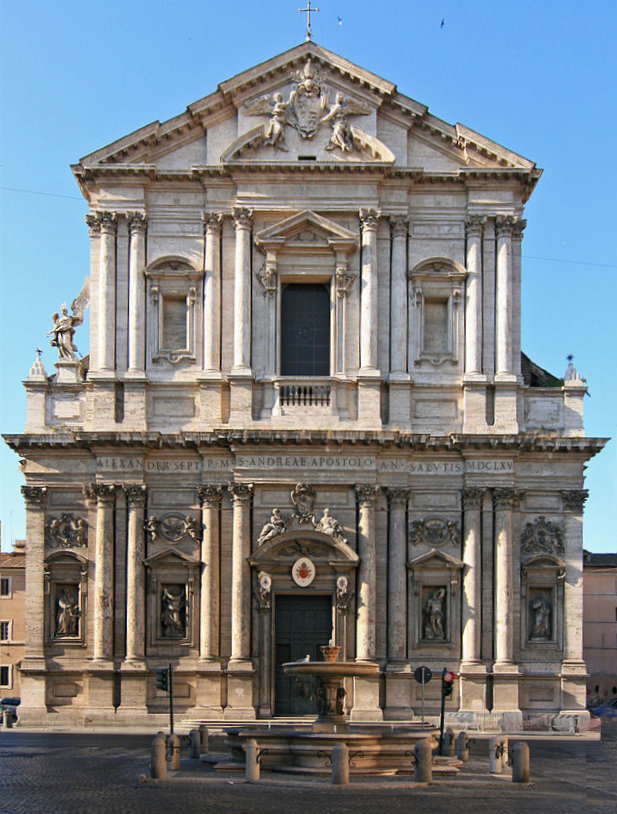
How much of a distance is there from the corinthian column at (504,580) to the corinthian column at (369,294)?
4.77 m

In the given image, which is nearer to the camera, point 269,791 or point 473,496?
point 269,791

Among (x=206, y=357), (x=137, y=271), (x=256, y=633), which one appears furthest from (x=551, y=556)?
(x=137, y=271)

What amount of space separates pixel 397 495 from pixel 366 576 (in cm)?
227

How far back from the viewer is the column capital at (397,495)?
3619 cm

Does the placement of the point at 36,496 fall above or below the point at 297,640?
above

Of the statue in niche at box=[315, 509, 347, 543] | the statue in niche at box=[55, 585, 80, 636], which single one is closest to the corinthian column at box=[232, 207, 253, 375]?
the statue in niche at box=[315, 509, 347, 543]

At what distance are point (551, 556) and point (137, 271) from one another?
13.3 meters

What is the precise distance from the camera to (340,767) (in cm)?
2352

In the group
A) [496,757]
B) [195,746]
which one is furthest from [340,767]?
[195,746]

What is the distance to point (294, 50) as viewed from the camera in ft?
124

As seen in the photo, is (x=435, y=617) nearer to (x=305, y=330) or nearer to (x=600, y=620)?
(x=305, y=330)

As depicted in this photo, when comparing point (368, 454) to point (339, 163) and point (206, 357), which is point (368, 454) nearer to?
point (206, 357)

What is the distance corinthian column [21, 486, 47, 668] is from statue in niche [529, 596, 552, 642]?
506 inches

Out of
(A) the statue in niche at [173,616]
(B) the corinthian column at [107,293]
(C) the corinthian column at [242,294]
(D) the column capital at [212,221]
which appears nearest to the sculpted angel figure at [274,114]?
(C) the corinthian column at [242,294]
